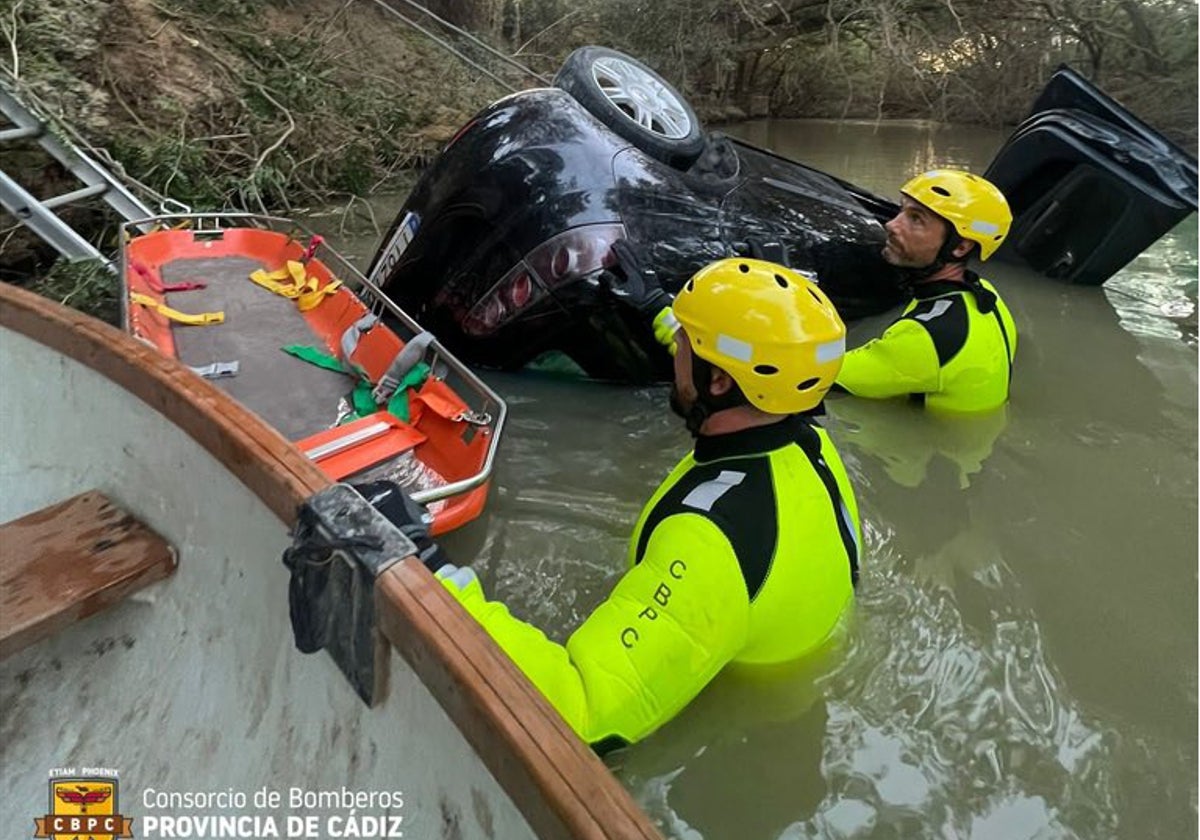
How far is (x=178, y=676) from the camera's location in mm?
1814

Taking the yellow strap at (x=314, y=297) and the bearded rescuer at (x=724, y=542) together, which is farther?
the yellow strap at (x=314, y=297)

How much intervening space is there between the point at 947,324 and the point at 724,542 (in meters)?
2.29

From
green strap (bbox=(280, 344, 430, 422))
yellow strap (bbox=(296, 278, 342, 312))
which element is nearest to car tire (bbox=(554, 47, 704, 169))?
yellow strap (bbox=(296, 278, 342, 312))

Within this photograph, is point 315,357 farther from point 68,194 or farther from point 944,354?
point 944,354

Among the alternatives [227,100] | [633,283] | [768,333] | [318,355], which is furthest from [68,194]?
[768,333]

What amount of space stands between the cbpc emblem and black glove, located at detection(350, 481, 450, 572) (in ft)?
2.61

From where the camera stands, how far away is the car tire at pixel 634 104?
3928 mm

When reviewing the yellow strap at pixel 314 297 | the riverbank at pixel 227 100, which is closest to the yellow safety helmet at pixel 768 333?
the yellow strap at pixel 314 297

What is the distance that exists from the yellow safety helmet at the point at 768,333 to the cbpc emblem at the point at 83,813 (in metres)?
1.59

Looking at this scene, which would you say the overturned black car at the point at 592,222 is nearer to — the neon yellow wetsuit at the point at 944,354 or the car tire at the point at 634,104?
the car tire at the point at 634,104

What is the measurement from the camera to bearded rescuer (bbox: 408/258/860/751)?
1665 millimetres

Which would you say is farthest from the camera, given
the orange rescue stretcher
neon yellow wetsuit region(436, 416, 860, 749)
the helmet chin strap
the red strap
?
the red strap

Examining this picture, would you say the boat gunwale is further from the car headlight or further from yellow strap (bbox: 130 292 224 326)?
yellow strap (bbox: 130 292 224 326)

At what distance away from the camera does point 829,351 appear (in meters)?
1.79
